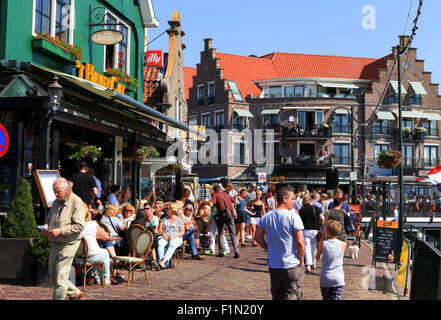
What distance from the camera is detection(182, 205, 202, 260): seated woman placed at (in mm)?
11938

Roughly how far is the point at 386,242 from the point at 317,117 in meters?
38.0

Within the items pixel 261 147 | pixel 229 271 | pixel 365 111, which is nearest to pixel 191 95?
pixel 261 147

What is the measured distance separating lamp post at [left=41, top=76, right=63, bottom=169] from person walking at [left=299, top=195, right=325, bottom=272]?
5158 millimetres

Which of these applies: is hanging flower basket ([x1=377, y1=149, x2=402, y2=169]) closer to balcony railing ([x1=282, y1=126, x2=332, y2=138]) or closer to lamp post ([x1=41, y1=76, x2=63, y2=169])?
lamp post ([x1=41, y1=76, x2=63, y2=169])

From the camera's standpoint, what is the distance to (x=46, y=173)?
8602 mm

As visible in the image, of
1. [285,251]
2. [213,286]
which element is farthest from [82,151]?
[285,251]

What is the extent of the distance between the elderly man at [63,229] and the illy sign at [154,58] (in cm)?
1897

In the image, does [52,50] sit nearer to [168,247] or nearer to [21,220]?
[21,220]

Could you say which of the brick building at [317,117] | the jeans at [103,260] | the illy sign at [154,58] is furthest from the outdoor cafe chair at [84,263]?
the brick building at [317,117]

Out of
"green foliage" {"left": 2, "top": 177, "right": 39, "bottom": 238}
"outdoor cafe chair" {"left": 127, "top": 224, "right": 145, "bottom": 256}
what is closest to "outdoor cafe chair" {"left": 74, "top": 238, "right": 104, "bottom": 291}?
"green foliage" {"left": 2, "top": 177, "right": 39, "bottom": 238}

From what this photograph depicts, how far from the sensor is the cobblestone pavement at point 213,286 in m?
7.64

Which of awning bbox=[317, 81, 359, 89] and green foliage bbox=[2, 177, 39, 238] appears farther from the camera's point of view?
awning bbox=[317, 81, 359, 89]

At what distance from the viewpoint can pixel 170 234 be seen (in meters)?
10.8
